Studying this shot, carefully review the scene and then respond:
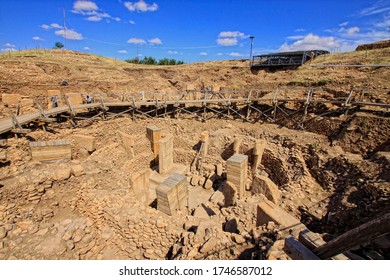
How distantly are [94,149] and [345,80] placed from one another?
1499 cm

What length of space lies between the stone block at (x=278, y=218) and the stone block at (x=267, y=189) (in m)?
1.49

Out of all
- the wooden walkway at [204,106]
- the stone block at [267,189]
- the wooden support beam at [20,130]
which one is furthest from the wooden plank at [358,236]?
the wooden support beam at [20,130]

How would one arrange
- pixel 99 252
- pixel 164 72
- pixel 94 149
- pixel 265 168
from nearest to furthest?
pixel 99 252
pixel 94 149
pixel 265 168
pixel 164 72

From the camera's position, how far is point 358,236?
2.66 meters

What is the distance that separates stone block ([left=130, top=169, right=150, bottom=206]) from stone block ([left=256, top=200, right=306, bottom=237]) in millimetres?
4344

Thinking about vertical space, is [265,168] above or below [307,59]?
below

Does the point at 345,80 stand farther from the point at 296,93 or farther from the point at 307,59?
the point at 307,59

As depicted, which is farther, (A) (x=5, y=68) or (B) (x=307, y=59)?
(B) (x=307, y=59)

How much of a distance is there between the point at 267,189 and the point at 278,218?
227cm

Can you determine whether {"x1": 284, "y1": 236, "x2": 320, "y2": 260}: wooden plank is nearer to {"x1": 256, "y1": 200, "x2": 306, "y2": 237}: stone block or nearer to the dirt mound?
{"x1": 256, "y1": 200, "x2": 306, "y2": 237}: stone block

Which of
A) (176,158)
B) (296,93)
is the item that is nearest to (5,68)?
(176,158)

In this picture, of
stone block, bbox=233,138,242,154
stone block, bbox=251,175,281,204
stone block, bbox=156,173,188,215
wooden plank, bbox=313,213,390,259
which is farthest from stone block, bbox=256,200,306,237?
stone block, bbox=233,138,242,154

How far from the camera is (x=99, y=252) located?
600 cm

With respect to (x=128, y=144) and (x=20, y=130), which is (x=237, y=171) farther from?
(x=20, y=130)
